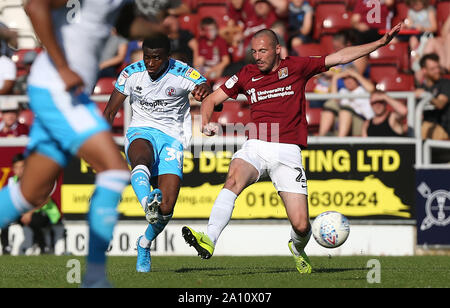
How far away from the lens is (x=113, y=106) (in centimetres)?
983

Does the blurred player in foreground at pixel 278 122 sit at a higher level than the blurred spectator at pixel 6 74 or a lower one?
lower

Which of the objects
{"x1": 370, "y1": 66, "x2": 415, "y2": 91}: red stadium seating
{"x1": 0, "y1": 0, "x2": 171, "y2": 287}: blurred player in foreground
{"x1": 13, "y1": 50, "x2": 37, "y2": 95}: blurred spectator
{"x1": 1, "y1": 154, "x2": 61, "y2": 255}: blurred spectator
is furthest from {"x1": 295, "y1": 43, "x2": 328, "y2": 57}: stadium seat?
{"x1": 0, "y1": 0, "x2": 171, "y2": 287}: blurred player in foreground

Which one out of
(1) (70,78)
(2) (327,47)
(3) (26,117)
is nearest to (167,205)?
(1) (70,78)

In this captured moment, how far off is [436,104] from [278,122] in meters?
5.66

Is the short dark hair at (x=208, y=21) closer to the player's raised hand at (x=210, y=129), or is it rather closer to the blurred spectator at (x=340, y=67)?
the blurred spectator at (x=340, y=67)

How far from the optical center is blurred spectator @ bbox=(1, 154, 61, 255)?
13969mm

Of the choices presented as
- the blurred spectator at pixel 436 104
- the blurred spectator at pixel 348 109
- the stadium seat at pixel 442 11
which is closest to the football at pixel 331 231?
the blurred spectator at pixel 348 109

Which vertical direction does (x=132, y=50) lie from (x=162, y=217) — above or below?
above

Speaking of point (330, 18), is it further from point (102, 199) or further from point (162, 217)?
point (102, 199)

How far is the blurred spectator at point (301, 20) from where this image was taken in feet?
55.9

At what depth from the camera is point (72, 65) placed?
21.2 ft

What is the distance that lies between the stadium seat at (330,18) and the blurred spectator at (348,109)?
2332mm

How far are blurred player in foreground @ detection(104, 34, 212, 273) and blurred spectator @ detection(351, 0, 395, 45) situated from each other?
6.64m

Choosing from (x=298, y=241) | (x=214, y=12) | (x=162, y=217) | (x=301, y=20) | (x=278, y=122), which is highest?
(x=214, y=12)
